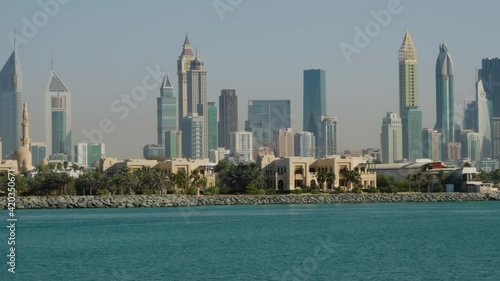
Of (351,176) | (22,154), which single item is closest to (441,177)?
(351,176)

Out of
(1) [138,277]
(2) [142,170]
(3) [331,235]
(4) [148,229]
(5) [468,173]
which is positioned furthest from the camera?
(5) [468,173]

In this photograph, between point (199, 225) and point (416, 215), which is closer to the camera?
point (199, 225)

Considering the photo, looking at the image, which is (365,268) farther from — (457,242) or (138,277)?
(457,242)

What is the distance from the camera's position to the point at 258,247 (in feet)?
160

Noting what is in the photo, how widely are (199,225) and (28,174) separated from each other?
218 feet

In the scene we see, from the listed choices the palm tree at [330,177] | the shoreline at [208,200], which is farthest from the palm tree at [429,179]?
the palm tree at [330,177]

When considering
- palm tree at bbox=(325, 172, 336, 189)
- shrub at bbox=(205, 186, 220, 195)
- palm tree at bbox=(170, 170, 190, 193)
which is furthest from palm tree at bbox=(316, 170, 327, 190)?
palm tree at bbox=(170, 170, 190, 193)

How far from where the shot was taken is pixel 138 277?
1473 inches

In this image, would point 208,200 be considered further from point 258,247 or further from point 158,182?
point 258,247

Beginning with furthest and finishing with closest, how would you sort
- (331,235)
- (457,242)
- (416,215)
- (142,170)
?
1. (142,170)
2. (416,215)
3. (331,235)
4. (457,242)

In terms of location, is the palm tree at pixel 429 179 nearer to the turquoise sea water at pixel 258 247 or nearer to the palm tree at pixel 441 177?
the palm tree at pixel 441 177

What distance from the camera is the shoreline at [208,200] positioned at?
307ft

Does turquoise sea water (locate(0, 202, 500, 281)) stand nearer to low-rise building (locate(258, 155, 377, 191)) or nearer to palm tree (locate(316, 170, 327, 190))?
palm tree (locate(316, 170, 327, 190))

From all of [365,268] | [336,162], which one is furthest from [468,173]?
[365,268]
